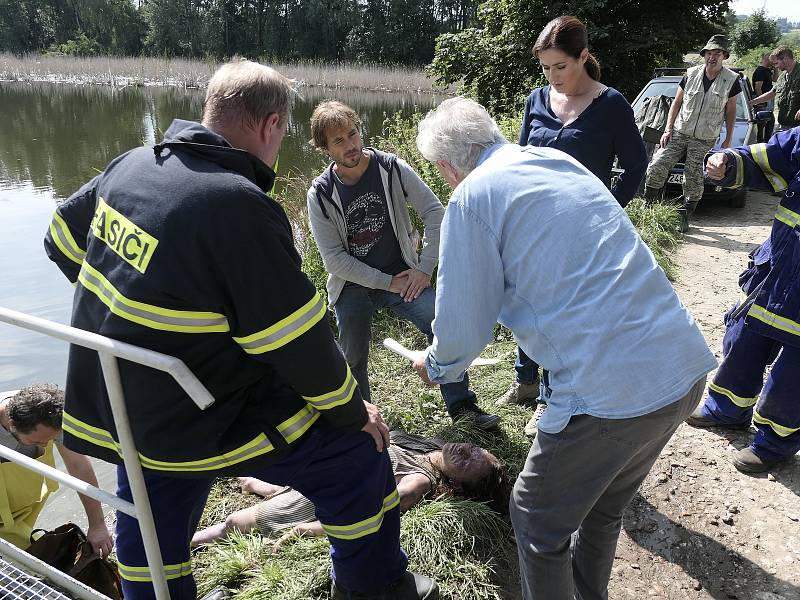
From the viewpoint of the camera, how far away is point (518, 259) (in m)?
1.72

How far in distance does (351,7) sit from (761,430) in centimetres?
5319

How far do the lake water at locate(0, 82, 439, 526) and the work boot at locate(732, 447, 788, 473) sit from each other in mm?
2830

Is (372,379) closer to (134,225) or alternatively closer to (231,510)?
(231,510)

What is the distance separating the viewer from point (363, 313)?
3.46 meters

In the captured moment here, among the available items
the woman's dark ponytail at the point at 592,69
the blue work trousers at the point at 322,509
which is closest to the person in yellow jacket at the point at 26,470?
the blue work trousers at the point at 322,509

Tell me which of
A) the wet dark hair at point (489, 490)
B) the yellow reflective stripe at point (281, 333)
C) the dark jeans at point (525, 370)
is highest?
the yellow reflective stripe at point (281, 333)

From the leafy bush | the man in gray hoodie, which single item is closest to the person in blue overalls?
the man in gray hoodie

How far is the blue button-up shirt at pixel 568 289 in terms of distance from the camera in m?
1.68

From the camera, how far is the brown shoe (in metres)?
3.82

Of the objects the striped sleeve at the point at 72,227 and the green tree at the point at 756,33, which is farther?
the green tree at the point at 756,33

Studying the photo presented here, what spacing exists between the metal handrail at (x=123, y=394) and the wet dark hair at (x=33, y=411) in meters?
0.97

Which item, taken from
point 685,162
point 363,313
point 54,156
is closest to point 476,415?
point 363,313

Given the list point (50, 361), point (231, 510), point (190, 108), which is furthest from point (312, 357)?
point (190, 108)

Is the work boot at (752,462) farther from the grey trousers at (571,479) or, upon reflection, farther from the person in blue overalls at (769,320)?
the grey trousers at (571,479)
